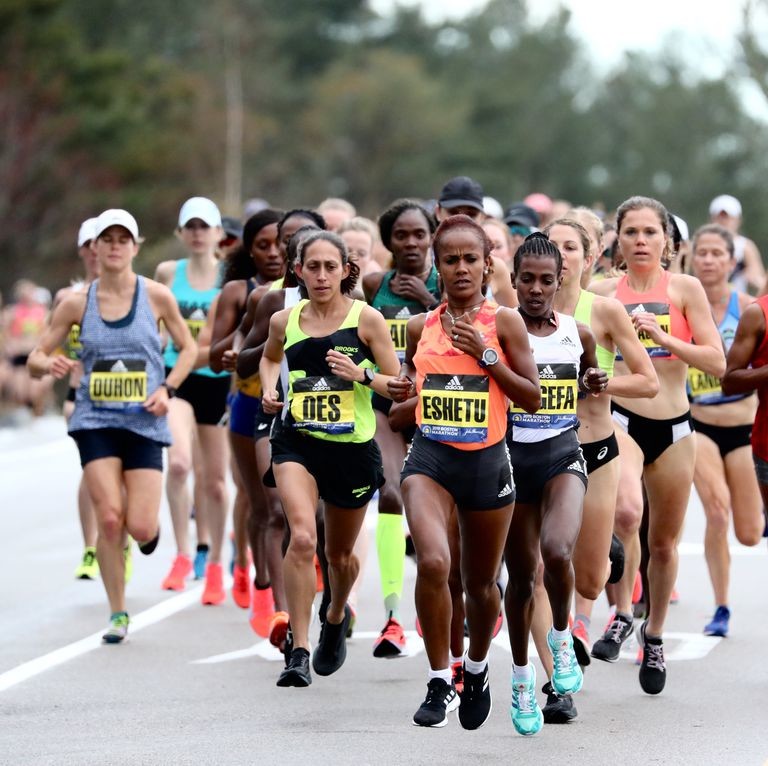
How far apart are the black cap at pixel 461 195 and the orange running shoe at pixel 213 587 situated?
2861 mm

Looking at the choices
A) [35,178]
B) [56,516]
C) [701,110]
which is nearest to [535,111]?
[701,110]

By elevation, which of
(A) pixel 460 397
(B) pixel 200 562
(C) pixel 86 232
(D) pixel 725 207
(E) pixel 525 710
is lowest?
(E) pixel 525 710

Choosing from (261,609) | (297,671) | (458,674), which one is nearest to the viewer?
(458,674)

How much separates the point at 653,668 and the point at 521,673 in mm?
1360

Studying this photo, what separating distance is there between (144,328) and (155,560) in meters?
4.10

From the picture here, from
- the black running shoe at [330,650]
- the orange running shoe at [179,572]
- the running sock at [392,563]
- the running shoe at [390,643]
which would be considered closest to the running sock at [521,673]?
the black running shoe at [330,650]

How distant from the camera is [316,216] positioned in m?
10.9

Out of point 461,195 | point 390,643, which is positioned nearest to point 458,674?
point 390,643

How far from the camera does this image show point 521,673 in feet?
25.9

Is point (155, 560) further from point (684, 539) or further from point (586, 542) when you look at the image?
point (586, 542)

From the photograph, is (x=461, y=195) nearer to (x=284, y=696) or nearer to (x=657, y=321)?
(x=657, y=321)

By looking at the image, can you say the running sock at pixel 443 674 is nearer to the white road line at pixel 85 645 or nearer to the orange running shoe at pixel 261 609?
the white road line at pixel 85 645

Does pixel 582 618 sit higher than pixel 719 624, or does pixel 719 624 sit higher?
pixel 582 618

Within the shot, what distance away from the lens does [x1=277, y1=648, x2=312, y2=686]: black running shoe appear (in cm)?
890
